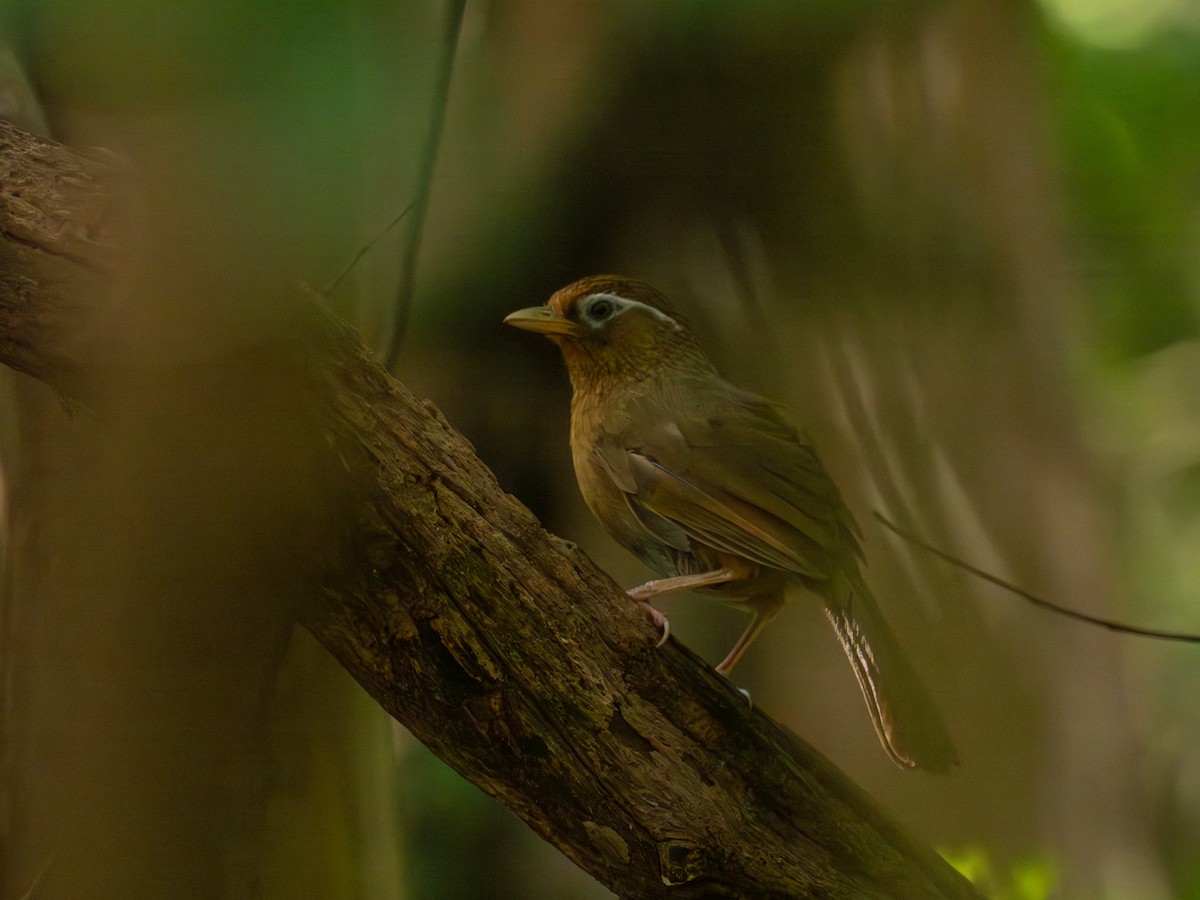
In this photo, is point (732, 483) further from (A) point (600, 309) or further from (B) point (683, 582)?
(A) point (600, 309)

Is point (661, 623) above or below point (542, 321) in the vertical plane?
below

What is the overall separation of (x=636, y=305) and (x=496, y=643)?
0.39 meters

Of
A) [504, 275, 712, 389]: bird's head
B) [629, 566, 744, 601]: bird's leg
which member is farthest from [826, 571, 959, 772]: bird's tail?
[504, 275, 712, 389]: bird's head

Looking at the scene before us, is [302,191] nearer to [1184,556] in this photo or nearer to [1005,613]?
[1005,613]

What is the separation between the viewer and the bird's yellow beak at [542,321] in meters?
1.08

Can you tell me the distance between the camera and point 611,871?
0.99 m

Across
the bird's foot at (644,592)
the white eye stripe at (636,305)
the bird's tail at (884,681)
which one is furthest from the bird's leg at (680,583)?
the white eye stripe at (636,305)

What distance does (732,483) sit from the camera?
1058 millimetres

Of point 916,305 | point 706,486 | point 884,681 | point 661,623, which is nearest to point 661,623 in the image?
point 661,623

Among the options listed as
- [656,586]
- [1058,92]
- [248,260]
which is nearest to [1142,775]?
[656,586]

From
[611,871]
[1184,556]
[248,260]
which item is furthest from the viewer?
[1184,556]

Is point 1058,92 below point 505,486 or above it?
above

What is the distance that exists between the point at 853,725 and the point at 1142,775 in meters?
0.37

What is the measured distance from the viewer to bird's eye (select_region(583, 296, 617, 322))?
43.5 inches
